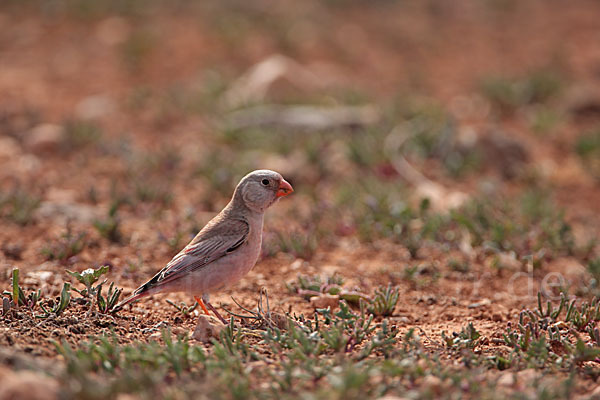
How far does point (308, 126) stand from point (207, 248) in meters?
4.80

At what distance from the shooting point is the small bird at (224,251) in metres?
4.20

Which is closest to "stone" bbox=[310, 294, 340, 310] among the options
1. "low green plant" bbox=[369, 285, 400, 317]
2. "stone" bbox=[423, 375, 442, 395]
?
"low green plant" bbox=[369, 285, 400, 317]

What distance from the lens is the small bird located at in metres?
4.20

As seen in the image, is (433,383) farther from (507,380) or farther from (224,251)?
(224,251)

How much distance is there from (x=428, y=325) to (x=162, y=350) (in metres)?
1.98

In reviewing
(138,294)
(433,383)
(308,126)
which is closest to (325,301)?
(138,294)

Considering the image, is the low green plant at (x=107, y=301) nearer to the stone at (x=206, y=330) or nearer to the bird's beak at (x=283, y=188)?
the stone at (x=206, y=330)

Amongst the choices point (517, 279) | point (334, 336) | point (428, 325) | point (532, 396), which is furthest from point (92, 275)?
point (517, 279)

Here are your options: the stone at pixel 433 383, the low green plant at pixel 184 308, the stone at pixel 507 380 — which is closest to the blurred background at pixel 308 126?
the low green plant at pixel 184 308

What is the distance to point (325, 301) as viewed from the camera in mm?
4703

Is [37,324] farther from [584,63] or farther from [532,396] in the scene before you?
[584,63]

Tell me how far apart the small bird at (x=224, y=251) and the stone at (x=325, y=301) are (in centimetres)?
64

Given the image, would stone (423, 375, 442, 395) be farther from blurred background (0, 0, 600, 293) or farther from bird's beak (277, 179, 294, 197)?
blurred background (0, 0, 600, 293)

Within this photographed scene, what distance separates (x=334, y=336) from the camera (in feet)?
12.3
